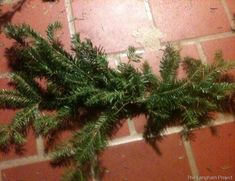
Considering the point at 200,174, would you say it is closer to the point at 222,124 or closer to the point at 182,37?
the point at 222,124

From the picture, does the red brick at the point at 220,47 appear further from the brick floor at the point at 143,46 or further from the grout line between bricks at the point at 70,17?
the grout line between bricks at the point at 70,17

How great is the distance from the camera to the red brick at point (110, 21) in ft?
3.36

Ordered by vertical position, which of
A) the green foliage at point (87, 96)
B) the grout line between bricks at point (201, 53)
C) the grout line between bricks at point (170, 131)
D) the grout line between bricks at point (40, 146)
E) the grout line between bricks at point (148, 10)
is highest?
the grout line between bricks at point (148, 10)

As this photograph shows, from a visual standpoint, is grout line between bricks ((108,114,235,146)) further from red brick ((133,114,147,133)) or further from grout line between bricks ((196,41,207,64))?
grout line between bricks ((196,41,207,64))

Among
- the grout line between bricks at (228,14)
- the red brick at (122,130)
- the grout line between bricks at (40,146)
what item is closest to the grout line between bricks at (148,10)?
the grout line between bricks at (228,14)

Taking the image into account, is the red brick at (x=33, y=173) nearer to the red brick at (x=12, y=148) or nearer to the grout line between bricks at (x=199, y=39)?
the red brick at (x=12, y=148)

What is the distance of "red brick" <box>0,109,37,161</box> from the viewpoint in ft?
2.93

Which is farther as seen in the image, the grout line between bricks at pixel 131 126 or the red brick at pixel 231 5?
the red brick at pixel 231 5

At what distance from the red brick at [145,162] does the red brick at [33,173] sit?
125 millimetres

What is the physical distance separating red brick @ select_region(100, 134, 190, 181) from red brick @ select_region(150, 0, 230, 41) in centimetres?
33

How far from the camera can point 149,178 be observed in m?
0.90

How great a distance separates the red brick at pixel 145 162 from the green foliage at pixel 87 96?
0.11 ft

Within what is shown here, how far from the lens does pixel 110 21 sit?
1049mm

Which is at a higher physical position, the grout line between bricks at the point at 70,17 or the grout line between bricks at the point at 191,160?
the grout line between bricks at the point at 70,17
